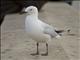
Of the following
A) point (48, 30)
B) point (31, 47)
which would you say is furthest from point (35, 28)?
point (31, 47)

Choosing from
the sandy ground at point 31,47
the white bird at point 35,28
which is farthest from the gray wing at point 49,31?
the sandy ground at point 31,47

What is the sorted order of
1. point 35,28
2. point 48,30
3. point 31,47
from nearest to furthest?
1. point 35,28
2. point 48,30
3. point 31,47

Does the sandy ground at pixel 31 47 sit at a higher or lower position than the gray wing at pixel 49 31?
lower

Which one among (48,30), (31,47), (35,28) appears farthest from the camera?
(31,47)

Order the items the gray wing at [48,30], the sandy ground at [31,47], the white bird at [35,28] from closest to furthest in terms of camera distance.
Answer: the white bird at [35,28] → the gray wing at [48,30] → the sandy ground at [31,47]

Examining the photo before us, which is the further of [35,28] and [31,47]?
[31,47]

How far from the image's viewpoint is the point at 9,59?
14.9 ft

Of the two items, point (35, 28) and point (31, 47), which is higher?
point (35, 28)

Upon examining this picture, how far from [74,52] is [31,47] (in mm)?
760

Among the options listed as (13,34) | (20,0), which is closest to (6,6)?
(20,0)

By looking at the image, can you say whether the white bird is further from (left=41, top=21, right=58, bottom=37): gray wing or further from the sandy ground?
the sandy ground

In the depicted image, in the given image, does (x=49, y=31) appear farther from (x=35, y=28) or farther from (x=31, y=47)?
(x=31, y=47)

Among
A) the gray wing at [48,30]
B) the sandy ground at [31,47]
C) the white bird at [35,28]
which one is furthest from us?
the sandy ground at [31,47]

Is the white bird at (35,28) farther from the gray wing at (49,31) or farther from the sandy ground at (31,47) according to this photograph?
the sandy ground at (31,47)
